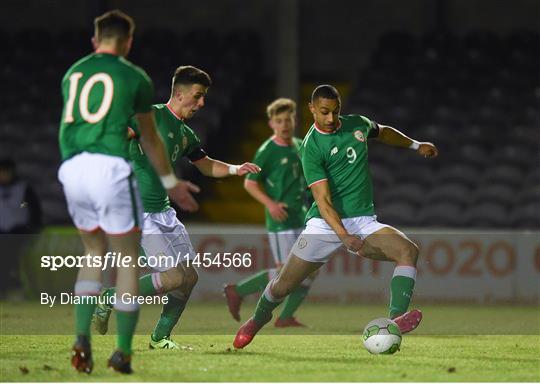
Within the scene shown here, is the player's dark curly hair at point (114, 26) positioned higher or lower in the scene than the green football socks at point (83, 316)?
higher

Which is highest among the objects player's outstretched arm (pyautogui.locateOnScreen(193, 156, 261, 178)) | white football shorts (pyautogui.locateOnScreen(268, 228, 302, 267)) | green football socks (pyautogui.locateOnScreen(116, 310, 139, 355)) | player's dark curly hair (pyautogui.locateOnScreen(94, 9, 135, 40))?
player's dark curly hair (pyautogui.locateOnScreen(94, 9, 135, 40))

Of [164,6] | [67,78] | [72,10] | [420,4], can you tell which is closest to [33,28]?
[72,10]

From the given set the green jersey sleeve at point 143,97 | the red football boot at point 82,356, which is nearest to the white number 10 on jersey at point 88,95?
the green jersey sleeve at point 143,97

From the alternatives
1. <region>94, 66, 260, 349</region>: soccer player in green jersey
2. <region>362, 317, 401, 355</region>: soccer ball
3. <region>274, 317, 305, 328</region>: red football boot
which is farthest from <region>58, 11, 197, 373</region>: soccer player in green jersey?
<region>274, 317, 305, 328</region>: red football boot

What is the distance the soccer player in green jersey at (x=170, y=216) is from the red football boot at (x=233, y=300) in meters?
2.24

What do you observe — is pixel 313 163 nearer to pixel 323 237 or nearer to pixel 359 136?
pixel 359 136

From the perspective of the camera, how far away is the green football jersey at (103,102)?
20.5ft

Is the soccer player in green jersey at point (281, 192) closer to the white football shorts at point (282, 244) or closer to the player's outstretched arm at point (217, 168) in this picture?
the white football shorts at point (282, 244)

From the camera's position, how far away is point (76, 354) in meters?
6.37

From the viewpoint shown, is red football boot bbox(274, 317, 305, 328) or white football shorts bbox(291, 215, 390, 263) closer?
white football shorts bbox(291, 215, 390, 263)

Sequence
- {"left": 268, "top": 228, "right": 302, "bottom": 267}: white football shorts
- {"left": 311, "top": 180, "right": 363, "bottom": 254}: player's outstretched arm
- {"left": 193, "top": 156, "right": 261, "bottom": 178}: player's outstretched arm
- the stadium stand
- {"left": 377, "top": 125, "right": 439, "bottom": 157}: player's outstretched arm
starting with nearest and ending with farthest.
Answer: {"left": 311, "top": 180, "right": 363, "bottom": 254}: player's outstretched arm
{"left": 193, "top": 156, "right": 261, "bottom": 178}: player's outstretched arm
{"left": 377, "top": 125, "right": 439, "bottom": 157}: player's outstretched arm
{"left": 268, "top": 228, "right": 302, "bottom": 267}: white football shorts
the stadium stand

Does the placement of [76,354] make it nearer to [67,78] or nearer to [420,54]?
[67,78]

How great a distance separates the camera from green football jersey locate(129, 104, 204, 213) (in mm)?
7914

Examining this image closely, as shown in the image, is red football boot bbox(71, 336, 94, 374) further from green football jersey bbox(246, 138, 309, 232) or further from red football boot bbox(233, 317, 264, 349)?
green football jersey bbox(246, 138, 309, 232)
